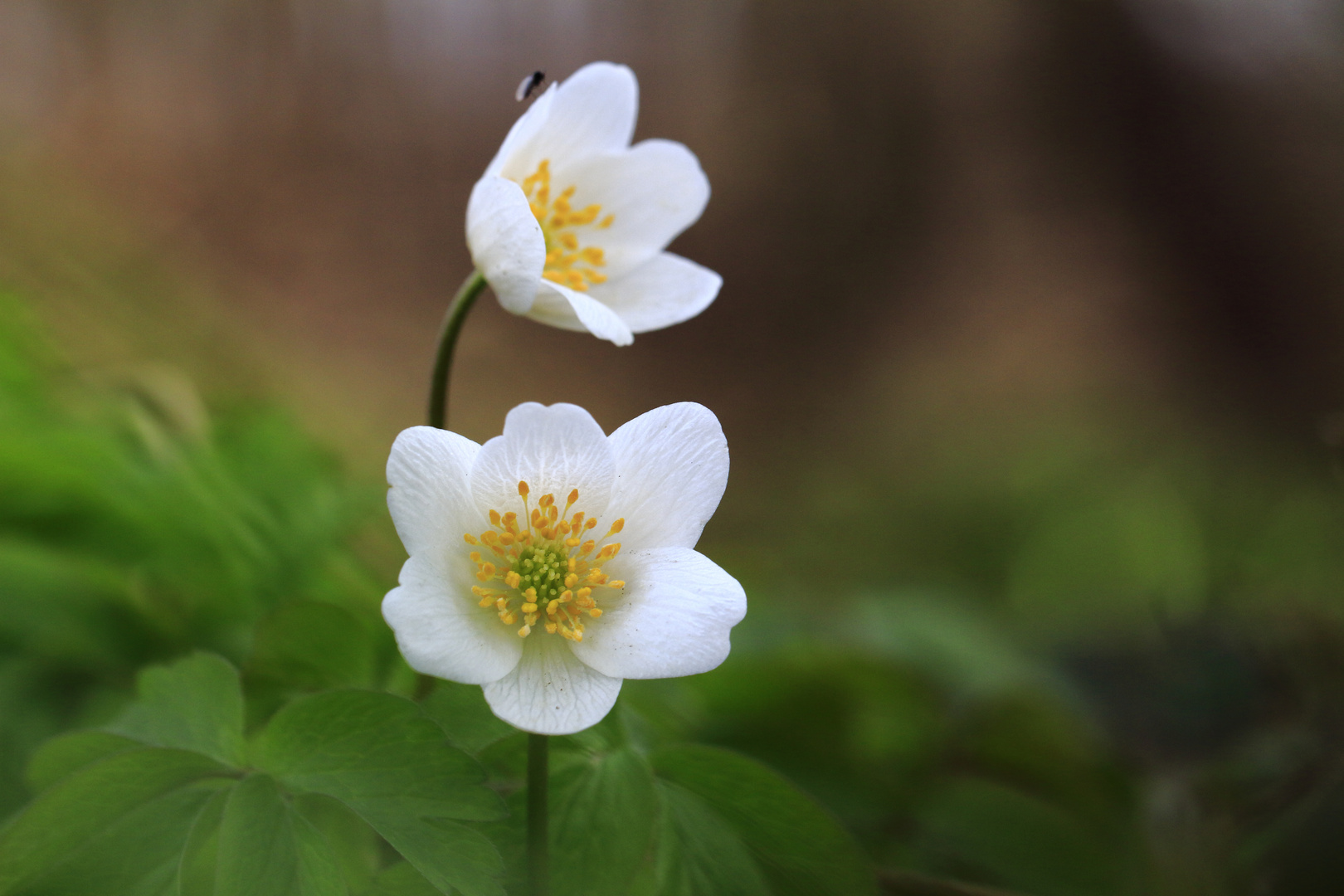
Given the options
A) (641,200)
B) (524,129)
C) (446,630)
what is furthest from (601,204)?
(446,630)

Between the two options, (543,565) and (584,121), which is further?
(584,121)

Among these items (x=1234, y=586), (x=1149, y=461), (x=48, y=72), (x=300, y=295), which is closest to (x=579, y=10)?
(x=300, y=295)

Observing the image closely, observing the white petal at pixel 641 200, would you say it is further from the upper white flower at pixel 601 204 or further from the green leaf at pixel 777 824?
the green leaf at pixel 777 824

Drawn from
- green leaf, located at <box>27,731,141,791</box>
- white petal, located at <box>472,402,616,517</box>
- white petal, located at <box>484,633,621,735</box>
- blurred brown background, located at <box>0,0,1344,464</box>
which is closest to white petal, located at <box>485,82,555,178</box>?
white petal, located at <box>472,402,616,517</box>

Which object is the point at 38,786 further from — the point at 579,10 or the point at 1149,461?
the point at 579,10

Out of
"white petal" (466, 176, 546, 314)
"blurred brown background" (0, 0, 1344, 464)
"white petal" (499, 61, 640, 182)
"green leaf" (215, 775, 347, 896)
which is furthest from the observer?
"blurred brown background" (0, 0, 1344, 464)

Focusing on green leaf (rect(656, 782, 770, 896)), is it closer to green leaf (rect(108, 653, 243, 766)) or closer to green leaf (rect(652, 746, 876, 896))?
green leaf (rect(652, 746, 876, 896))

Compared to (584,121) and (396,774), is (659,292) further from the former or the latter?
(396,774)
